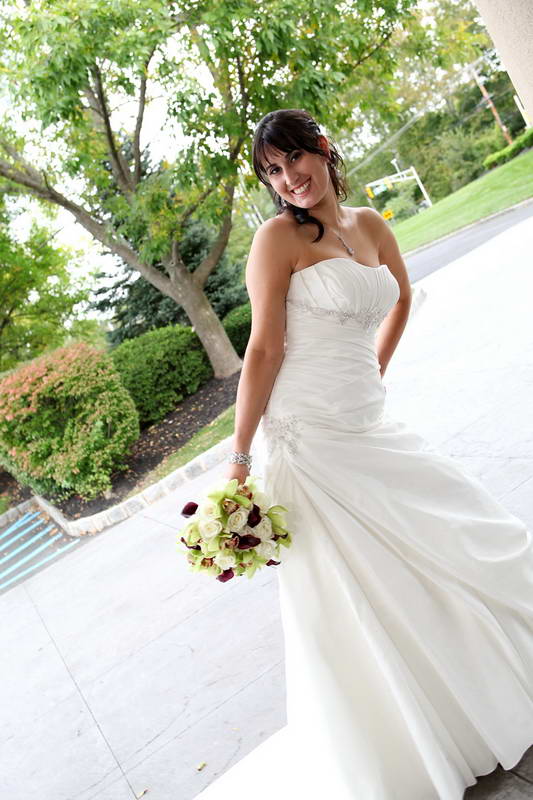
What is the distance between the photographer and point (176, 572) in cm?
513

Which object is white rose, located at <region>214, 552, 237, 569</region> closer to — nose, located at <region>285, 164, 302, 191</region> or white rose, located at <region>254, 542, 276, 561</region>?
white rose, located at <region>254, 542, 276, 561</region>

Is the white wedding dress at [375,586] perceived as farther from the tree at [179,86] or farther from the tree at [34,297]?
the tree at [34,297]

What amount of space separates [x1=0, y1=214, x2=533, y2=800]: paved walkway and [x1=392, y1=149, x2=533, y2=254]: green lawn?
14.1 m

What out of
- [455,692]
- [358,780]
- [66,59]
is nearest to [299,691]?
[358,780]

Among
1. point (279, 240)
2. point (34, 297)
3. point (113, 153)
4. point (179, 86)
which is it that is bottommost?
point (279, 240)

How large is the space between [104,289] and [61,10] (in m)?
8.01

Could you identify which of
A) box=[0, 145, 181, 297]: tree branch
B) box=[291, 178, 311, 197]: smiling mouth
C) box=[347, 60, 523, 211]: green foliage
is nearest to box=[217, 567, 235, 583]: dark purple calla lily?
box=[291, 178, 311, 197]: smiling mouth

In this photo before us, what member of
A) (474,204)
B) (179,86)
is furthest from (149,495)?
(474,204)

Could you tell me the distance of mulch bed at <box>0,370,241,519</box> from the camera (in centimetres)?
827

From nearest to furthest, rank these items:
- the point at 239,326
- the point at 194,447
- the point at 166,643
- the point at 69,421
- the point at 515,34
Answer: the point at 515,34
the point at 166,643
the point at 69,421
the point at 194,447
the point at 239,326

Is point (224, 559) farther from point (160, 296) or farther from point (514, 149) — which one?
point (514, 149)

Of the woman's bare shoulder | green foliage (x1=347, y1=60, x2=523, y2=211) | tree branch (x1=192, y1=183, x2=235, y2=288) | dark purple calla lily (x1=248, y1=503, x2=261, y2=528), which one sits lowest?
dark purple calla lily (x1=248, y1=503, x2=261, y2=528)

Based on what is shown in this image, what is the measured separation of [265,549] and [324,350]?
0.71 metres

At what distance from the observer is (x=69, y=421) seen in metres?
8.23
